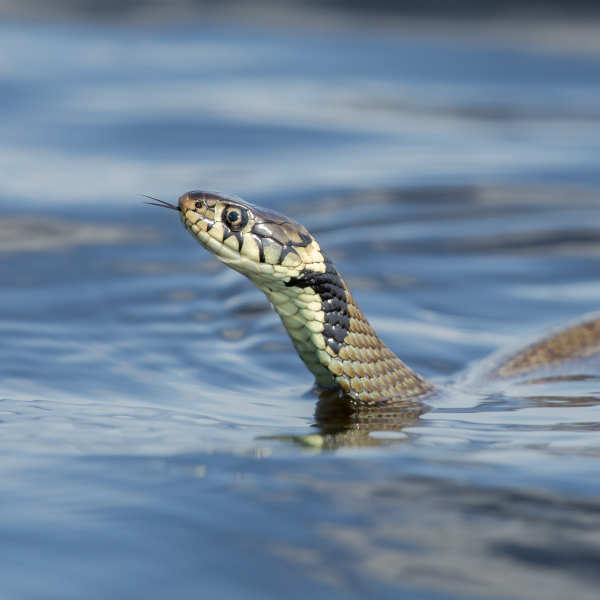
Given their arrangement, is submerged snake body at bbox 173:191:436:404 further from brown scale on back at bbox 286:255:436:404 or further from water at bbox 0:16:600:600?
water at bbox 0:16:600:600

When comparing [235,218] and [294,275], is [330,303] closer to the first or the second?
[294,275]

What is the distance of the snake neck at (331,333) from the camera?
14.1 feet

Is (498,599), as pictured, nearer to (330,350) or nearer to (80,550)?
(80,550)

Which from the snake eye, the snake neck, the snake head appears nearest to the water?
the snake neck

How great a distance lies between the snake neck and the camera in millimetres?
4289

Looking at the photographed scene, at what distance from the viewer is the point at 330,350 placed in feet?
14.1

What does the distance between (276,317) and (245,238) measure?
1.84 m

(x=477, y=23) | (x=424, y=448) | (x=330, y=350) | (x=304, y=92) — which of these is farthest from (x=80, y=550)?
(x=477, y=23)

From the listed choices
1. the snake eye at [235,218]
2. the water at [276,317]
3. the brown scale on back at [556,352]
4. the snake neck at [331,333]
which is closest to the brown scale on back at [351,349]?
the snake neck at [331,333]

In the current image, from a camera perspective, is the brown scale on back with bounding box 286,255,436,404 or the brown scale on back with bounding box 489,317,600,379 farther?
the brown scale on back with bounding box 489,317,600,379

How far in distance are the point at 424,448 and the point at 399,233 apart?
15.8 ft

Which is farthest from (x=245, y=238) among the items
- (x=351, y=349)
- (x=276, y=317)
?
(x=276, y=317)

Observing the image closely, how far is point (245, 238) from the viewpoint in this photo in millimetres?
4266

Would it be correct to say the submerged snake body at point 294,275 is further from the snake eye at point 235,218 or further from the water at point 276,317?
the water at point 276,317
